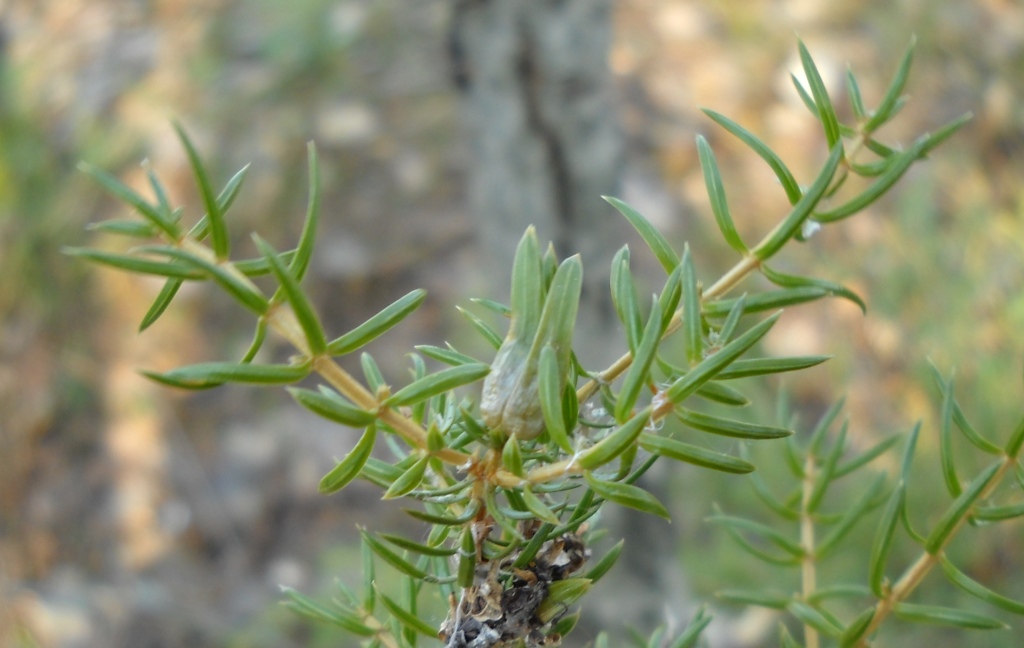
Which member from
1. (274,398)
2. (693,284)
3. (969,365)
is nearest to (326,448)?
(274,398)

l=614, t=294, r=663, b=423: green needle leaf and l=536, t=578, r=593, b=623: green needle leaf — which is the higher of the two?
l=614, t=294, r=663, b=423: green needle leaf

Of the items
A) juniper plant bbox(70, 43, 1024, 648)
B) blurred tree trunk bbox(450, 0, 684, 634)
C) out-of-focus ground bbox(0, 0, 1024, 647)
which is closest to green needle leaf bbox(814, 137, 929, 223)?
juniper plant bbox(70, 43, 1024, 648)

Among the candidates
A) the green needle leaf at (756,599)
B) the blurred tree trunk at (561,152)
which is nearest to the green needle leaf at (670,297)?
the green needle leaf at (756,599)

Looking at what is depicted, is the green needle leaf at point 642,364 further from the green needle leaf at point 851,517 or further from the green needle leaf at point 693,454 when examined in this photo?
the green needle leaf at point 851,517

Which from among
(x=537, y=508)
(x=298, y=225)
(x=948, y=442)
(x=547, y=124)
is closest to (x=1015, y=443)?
(x=948, y=442)

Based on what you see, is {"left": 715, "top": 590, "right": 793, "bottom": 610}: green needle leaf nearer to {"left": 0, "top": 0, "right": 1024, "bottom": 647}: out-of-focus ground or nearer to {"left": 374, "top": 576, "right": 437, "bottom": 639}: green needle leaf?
{"left": 374, "top": 576, "right": 437, "bottom": 639}: green needle leaf
